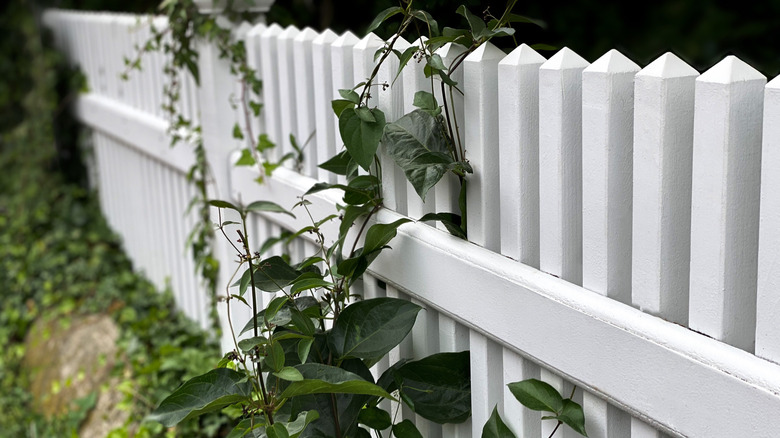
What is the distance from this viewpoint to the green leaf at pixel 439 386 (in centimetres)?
191

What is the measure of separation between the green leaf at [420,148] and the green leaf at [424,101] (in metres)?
0.02

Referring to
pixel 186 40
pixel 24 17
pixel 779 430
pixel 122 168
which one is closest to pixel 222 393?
pixel 779 430

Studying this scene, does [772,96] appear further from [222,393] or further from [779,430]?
[222,393]

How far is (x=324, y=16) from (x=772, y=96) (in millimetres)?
5239

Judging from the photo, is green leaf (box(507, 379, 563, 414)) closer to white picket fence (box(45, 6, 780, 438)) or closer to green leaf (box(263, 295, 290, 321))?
white picket fence (box(45, 6, 780, 438))

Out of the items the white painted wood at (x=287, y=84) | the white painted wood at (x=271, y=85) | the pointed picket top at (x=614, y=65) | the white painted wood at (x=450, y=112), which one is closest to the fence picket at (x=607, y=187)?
the pointed picket top at (x=614, y=65)

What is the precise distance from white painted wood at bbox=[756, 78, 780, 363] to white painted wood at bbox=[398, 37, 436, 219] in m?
0.80

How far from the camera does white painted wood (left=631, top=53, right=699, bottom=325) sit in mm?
1374

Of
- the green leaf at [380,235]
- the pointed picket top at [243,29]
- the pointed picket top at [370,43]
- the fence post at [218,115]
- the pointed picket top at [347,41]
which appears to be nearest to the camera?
the green leaf at [380,235]

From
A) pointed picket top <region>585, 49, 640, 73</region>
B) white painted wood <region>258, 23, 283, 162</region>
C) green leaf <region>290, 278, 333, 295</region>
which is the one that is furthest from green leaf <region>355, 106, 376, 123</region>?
white painted wood <region>258, 23, 283, 162</region>

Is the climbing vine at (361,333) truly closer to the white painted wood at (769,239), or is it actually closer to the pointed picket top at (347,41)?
the pointed picket top at (347,41)

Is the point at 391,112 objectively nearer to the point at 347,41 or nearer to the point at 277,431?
the point at 347,41

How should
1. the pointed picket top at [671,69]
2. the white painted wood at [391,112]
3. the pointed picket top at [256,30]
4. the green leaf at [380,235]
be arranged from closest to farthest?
the pointed picket top at [671,69] < the green leaf at [380,235] < the white painted wood at [391,112] < the pointed picket top at [256,30]

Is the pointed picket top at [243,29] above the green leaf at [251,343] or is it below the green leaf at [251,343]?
above
